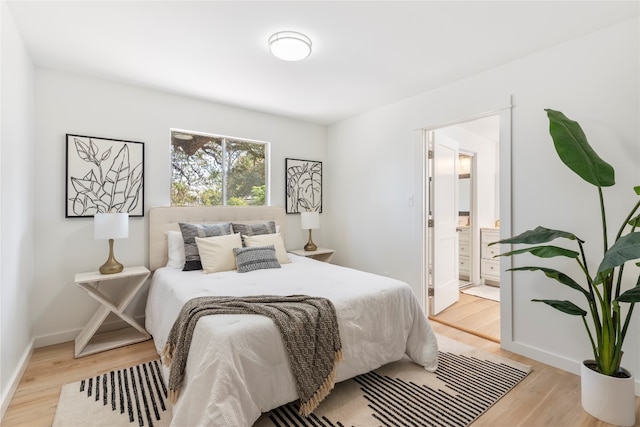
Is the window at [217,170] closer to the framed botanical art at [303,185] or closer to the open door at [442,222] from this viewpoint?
the framed botanical art at [303,185]

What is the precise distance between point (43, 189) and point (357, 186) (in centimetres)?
331

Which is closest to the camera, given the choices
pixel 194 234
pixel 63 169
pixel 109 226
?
pixel 109 226

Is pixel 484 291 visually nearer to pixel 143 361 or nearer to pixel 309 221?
pixel 309 221

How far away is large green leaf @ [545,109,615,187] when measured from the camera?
1.81 metres

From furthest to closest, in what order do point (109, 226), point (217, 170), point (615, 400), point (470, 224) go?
point (470, 224) < point (217, 170) < point (109, 226) < point (615, 400)

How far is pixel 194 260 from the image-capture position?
2.97 m

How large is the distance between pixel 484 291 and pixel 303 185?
10.1 ft

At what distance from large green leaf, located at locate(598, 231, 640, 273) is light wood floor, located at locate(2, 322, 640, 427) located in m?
1.02

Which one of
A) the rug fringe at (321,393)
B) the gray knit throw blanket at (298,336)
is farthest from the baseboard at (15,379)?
the rug fringe at (321,393)

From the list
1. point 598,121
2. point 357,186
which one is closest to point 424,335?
point 598,121

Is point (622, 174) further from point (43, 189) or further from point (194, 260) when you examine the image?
point (43, 189)

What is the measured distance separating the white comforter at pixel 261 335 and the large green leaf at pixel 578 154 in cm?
136

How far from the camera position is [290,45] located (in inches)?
88.7

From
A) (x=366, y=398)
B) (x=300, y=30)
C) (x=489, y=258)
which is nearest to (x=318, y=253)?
(x=366, y=398)
